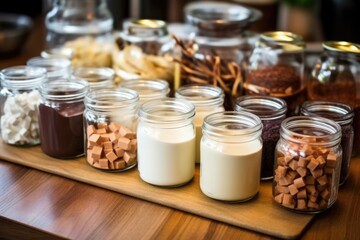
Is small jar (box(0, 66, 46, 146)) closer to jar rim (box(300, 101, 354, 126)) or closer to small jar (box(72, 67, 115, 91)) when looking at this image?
small jar (box(72, 67, 115, 91))

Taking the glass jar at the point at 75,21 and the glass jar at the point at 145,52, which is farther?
the glass jar at the point at 75,21

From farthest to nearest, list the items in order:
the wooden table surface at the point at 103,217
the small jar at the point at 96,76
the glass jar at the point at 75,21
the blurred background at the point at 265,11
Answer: the blurred background at the point at 265,11, the glass jar at the point at 75,21, the small jar at the point at 96,76, the wooden table surface at the point at 103,217

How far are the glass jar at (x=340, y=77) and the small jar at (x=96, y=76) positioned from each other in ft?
1.52

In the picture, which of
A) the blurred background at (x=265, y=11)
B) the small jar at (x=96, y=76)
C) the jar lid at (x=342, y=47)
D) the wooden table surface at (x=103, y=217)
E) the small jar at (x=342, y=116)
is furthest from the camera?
the blurred background at (x=265, y=11)

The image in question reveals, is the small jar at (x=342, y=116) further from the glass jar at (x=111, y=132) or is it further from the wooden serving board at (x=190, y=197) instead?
the glass jar at (x=111, y=132)

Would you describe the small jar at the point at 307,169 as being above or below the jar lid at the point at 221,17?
below

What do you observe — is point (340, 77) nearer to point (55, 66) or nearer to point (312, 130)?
point (312, 130)

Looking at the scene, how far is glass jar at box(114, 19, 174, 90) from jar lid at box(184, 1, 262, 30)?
0.09 meters

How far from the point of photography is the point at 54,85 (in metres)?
1.19

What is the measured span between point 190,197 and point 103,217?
0.16 meters

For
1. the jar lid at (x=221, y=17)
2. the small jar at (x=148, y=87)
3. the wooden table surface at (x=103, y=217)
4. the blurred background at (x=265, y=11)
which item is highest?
the jar lid at (x=221, y=17)

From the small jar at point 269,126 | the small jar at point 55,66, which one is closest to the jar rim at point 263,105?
the small jar at point 269,126

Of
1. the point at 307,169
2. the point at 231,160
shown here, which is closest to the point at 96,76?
the point at 231,160

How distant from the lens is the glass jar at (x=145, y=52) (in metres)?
1.36
